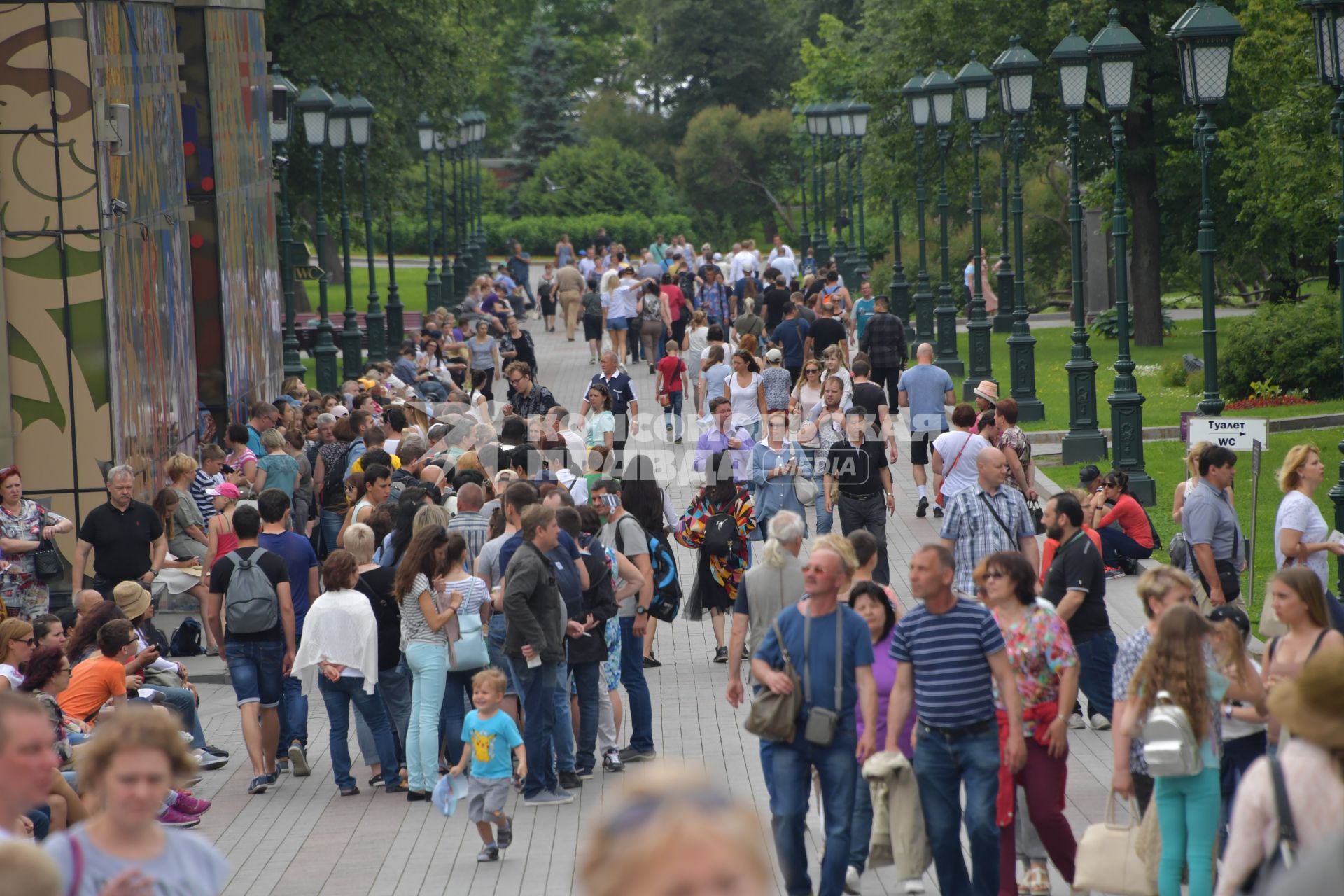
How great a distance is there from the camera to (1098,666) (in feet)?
34.4

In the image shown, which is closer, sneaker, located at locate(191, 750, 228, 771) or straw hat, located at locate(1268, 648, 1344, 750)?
straw hat, located at locate(1268, 648, 1344, 750)

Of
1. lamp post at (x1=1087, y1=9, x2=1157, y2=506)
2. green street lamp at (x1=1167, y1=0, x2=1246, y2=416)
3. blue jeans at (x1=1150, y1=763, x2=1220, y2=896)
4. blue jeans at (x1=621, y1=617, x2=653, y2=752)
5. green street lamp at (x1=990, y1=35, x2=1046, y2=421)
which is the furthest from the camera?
green street lamp at (x1=990, y1=35, x2=1046, y2=421)

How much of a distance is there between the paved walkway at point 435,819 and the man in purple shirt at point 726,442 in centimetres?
242

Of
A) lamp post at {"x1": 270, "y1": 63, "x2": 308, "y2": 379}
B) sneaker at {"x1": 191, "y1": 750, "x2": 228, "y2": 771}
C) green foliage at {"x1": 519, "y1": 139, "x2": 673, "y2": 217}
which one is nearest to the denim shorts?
sneaker at {"x1": 191, "y1": 750, "x2": 228, "y2": 771}

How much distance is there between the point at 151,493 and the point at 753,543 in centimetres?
601

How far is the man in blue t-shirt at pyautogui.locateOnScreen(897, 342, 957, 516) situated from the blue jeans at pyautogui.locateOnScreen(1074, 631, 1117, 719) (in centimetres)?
871

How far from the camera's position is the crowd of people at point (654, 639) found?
220 inches

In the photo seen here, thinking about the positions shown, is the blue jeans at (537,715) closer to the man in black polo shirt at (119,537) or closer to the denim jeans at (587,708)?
the denim jeans at (587,708)

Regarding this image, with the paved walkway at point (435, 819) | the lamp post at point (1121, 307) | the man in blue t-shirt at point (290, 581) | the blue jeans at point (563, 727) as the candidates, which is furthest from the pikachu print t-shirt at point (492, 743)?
the lamp post at point (1121, 307)

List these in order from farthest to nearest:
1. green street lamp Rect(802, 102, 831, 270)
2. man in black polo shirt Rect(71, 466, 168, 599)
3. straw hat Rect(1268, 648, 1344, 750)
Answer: green street lamp Rect(802, 102, 831, 270) → man in black polo shirt Rect(71, 466, 168, 599) → straw hat Rect(1268, 648, 1344, 750)

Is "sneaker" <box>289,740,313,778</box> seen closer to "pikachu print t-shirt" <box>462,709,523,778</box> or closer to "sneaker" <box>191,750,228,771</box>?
"sneaker" <box>191,750,228,771</box>

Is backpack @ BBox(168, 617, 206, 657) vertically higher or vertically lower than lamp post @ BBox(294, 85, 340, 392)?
lower

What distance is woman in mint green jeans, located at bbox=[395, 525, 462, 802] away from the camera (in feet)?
34.6

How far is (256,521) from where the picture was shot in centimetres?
1123
